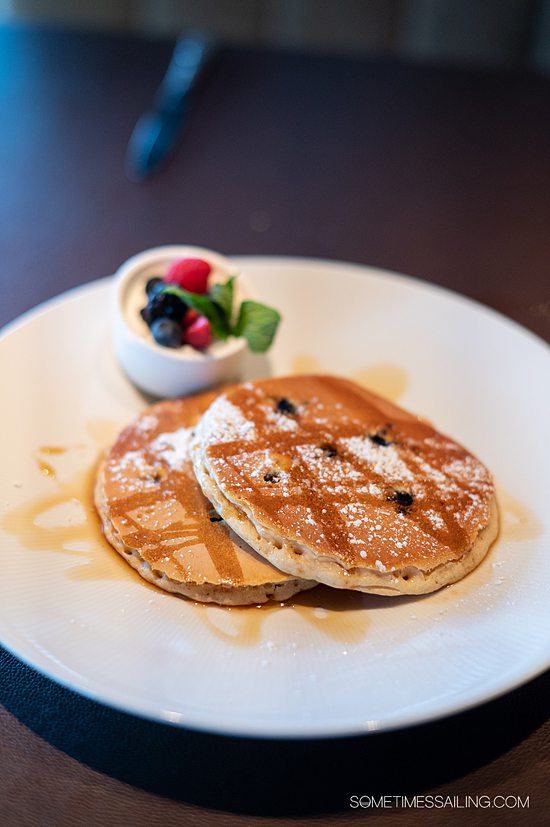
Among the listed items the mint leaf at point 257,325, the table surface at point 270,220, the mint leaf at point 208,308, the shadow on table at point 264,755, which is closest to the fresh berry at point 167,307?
the mint leaf at point 208,308

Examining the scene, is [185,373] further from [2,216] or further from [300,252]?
[2,216]

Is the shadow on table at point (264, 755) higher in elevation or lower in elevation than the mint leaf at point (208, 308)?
lower

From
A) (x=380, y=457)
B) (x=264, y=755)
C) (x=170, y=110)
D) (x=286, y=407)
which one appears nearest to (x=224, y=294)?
(x=286, y=407)

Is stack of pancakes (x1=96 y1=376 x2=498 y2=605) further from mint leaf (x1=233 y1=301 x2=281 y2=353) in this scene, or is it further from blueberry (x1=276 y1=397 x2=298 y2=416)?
mint leaf (x1=233 y1=301 x2=281 y2=353)

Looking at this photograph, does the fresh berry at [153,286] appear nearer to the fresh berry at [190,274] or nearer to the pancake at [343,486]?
the fresh berry at [190,274]

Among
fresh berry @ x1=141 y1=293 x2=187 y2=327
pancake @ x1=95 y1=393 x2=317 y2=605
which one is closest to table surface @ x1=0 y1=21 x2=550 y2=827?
pancake @ x1=95 y1=393 x2=317 y2=605
